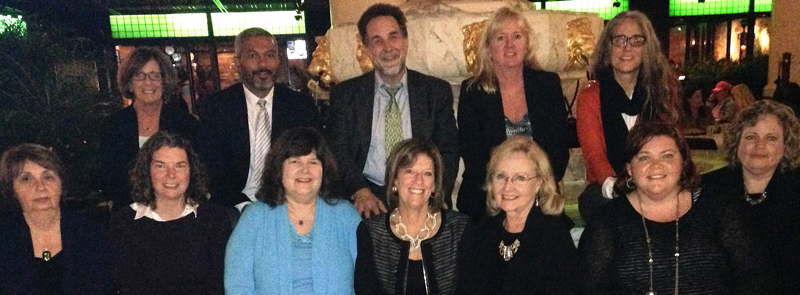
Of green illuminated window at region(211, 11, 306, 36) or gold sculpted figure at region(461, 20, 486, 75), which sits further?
green illuminated window at region(211, 11, 306, 36)

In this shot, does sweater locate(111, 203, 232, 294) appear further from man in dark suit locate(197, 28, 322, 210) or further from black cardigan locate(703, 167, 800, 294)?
black cardigan locate(703, 167, 800, 294)

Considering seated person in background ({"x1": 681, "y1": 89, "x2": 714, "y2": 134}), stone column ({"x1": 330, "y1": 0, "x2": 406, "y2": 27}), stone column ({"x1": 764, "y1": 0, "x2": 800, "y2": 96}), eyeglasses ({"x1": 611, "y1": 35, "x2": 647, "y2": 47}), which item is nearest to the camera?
eyeglasses ({"x1": 611, "y1": 35, "x2": 647, "y2": 47})

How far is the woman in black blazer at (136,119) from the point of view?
3.07 meters

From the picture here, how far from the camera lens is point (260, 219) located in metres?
2.57

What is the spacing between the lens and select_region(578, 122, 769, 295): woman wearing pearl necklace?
7.20ft

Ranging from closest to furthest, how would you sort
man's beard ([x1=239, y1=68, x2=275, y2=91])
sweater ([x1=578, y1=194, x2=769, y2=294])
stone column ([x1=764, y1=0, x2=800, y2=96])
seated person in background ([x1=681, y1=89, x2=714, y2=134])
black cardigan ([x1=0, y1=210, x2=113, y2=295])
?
sweater ([x1=578, y1=194, x2=769, y2=294]), black cardigan ([x1=0, y1=210, x2=113, y2=295]), man's beard ([x1=239, y1=68, x2=275, y2=91]), seated person in background ([x1=681, y1=89, x2=714, y2=134]), stone column ([x1=764, y1=0, x2=800, y2=96])

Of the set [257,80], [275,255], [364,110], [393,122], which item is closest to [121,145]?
[257,80]

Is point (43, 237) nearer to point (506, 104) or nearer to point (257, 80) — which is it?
point (257, 80)

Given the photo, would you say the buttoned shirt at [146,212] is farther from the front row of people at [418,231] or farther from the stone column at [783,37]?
the stone column at [783,37]

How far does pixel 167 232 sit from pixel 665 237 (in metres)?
2.11

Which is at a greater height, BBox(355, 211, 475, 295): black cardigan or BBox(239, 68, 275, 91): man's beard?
BBox(239, 68, 275, 91): man's beard

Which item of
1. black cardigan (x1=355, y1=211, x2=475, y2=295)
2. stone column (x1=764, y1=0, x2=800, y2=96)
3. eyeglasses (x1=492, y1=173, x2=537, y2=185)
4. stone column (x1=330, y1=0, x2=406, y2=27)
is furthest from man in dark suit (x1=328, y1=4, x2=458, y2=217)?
stone column (x1=764, y1=0, x2=800, y2=96)

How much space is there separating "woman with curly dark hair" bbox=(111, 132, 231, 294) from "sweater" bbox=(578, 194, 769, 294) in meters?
1.64

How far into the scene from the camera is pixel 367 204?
2.82 m
